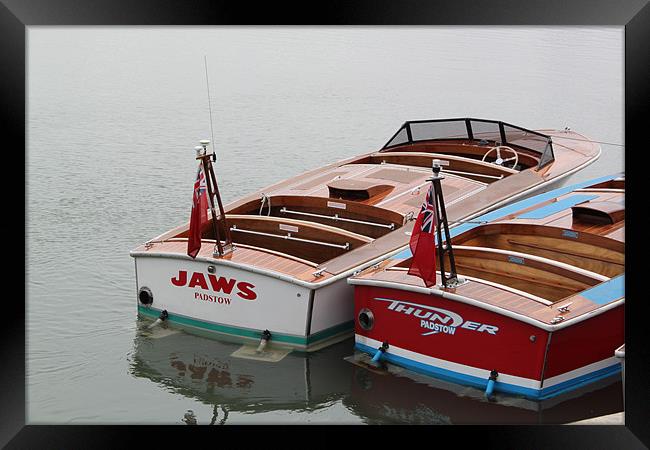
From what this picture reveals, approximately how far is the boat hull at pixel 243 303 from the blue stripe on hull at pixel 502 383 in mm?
422

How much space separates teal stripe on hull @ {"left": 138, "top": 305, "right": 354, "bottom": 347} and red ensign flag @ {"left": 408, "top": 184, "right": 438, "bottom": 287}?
1.04 meters

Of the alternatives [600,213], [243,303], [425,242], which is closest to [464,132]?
[600,213]

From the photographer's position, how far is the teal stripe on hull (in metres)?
7.13

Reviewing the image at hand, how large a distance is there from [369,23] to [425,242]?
2652 millimetres

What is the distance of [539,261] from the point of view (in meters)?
7.04

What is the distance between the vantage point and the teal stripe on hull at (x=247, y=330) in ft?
23.4

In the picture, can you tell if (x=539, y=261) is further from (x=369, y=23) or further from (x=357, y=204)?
(x=369, y=23)

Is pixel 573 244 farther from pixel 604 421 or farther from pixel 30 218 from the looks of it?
pixel 30 218

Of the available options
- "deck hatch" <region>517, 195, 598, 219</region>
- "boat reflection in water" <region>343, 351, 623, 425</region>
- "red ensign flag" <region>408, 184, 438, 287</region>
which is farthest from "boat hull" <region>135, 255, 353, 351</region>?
"deck hatch" <region>517, 195, 598, 219</region>

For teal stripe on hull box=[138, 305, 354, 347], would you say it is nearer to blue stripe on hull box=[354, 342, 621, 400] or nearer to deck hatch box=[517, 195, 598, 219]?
blue stripe on hull box=[354, 342, 621, 400]

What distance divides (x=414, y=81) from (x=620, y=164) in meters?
4.84

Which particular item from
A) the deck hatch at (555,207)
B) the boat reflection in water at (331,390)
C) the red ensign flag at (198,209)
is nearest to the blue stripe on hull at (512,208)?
the deck hatch at (555,207)
